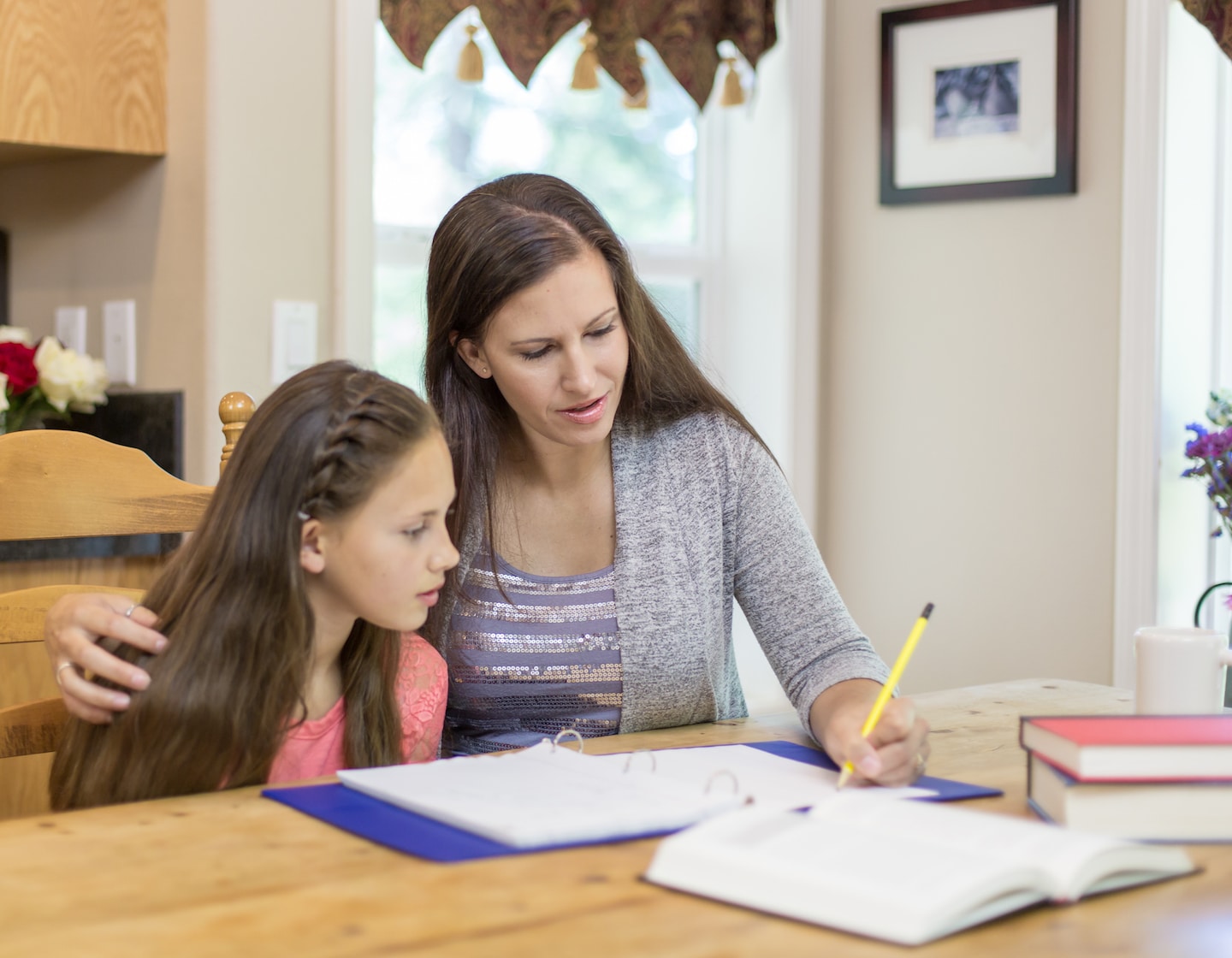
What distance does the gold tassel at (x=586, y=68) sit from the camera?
280 cm

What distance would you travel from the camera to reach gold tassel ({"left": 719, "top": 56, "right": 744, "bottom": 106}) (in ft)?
9.73

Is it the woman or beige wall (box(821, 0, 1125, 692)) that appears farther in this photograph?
beige wall (box(821, 0, 1125, 692))

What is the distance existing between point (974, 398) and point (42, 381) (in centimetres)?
175

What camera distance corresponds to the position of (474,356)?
1642mm

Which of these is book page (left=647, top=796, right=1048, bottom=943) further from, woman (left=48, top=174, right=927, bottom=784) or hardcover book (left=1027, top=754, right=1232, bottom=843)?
woman (left=48, top=174, right=927, bottom=784)

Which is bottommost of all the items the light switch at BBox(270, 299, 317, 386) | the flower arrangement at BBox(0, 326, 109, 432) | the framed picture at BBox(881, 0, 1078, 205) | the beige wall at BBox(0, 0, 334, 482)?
the flower arrangement at BBox(0, 326, 109, 432)

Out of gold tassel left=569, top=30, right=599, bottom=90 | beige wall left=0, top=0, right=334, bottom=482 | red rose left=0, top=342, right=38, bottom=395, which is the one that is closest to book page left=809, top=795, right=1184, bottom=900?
beige wall left=0, top=0, right=334, bottom=482

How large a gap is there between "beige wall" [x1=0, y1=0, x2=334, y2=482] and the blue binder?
4.16ft

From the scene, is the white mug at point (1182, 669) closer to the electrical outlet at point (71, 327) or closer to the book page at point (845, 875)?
the book page at point (845, 875)

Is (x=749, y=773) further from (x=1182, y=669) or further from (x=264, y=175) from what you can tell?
(x=264, y=175)

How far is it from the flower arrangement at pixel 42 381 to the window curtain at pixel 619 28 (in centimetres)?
80

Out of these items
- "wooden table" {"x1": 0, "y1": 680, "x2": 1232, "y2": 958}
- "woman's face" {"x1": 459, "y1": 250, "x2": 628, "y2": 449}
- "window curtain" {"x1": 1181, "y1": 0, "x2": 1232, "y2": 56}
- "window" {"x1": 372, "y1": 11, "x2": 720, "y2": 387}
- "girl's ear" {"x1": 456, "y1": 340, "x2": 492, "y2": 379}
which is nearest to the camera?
"wooden table" {"x1": 0, "y1": 680, "x2": 1232, "y2": 958}

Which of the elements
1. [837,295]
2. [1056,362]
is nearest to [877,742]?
[1056,362]

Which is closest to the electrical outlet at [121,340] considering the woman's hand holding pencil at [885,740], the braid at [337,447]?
the braid at [337,447]
